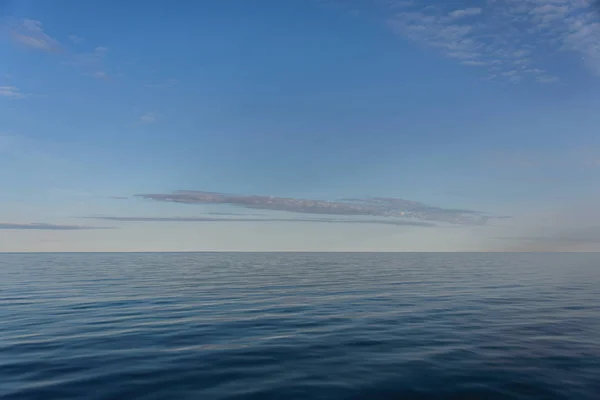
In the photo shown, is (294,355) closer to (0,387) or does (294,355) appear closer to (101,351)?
(101,351)

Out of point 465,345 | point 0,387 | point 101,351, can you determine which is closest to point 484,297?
point 465,345

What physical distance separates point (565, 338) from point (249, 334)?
16.2m

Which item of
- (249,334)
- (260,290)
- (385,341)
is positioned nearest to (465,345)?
(385,341)

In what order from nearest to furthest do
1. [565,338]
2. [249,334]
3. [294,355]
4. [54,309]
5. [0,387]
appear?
[0,387], [294,355], [565,338], [249,334], [54,309]

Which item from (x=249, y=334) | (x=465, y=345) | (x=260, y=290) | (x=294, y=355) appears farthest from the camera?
(x=260, y=290)

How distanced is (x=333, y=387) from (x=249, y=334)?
842 cm

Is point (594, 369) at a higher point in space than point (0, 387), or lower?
higher

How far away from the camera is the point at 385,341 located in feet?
60.7

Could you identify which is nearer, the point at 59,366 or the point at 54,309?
the point at 59,366

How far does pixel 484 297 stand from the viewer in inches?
1350

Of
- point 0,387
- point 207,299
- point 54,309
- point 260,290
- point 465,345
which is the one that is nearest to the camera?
point 0,387

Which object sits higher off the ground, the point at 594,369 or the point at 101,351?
the point at 594,369

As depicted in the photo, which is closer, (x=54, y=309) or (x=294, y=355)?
(x=294, y=355)

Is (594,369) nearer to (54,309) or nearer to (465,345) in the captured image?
(465,345)
